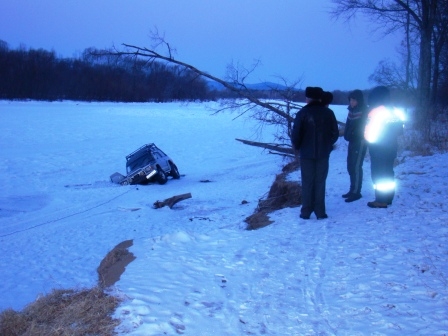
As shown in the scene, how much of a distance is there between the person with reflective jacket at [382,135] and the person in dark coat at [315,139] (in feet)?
2.17

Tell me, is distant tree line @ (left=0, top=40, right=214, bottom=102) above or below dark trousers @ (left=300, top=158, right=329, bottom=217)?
above

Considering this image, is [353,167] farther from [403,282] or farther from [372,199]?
[403,282]

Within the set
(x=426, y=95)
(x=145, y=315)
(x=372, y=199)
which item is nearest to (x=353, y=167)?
(x=372, y=199)

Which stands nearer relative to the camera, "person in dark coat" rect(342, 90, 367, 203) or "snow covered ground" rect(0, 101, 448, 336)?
"snow covered ground" rect(0, 101, 448, 336)

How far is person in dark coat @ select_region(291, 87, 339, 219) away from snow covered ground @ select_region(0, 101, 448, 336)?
0.54 metres

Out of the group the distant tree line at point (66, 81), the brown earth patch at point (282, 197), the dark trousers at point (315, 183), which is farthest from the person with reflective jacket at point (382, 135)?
the distant tree line at point (66, 81)

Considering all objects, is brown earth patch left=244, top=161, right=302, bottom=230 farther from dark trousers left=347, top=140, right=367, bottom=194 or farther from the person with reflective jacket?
the person with reflective jacket

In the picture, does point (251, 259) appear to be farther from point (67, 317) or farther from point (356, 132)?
point (356, 132)

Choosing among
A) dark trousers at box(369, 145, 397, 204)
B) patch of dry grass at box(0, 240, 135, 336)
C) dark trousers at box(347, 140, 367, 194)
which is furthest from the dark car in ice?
patch of dry grass at box(0, 240, 135, 336)

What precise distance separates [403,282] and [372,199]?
3.82 meters

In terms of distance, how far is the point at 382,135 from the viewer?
7.57m

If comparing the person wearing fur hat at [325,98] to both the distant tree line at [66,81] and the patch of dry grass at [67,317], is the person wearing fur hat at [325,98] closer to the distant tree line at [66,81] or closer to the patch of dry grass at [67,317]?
the patch of dry grass at [67,317]

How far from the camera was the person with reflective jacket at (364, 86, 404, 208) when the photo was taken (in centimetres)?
754

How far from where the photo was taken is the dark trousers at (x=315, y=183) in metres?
7.46
